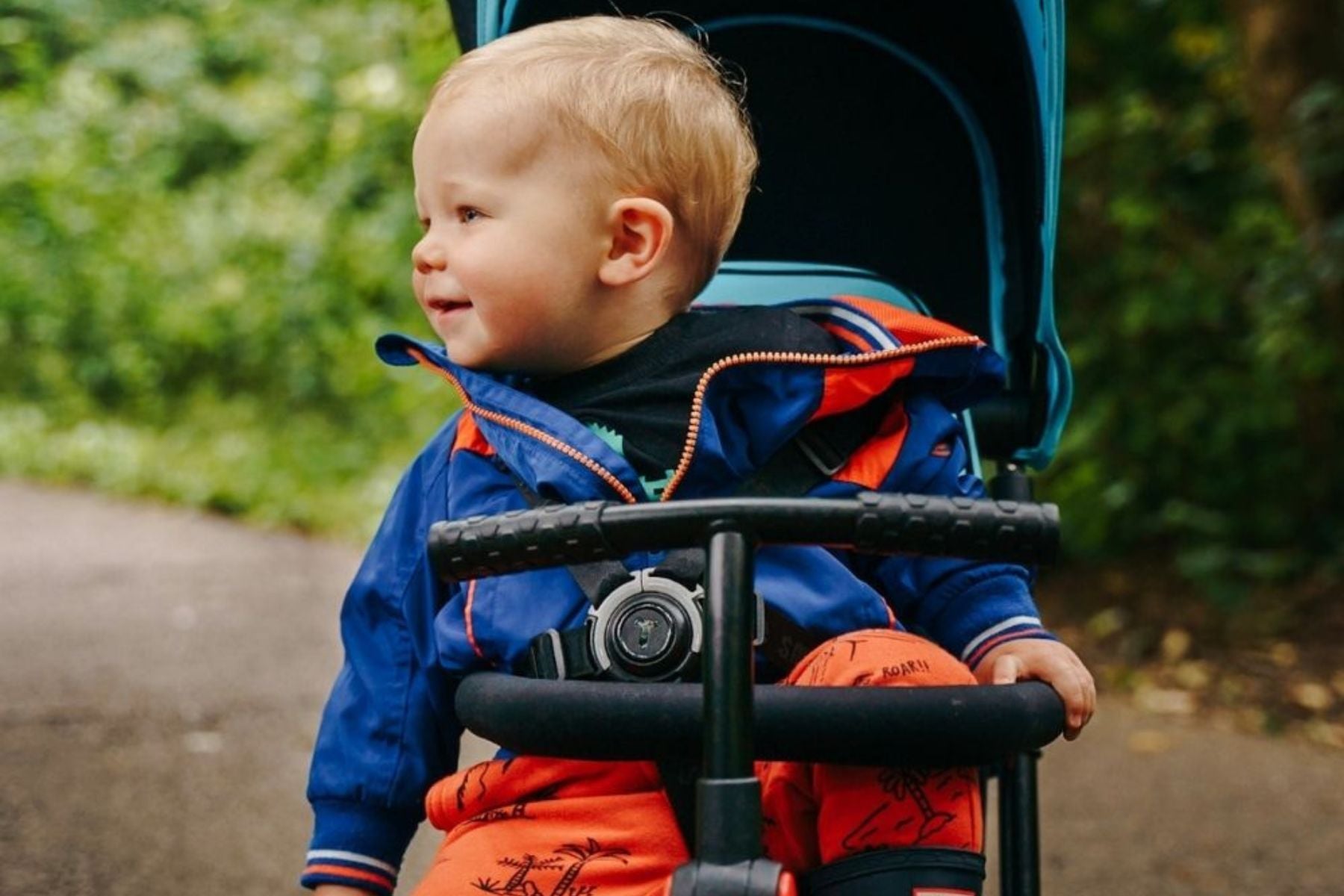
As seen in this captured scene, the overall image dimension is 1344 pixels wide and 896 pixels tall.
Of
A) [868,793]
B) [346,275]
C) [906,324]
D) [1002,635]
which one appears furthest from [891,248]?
[346,275]

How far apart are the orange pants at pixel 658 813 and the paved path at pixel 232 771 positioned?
5.13 feet

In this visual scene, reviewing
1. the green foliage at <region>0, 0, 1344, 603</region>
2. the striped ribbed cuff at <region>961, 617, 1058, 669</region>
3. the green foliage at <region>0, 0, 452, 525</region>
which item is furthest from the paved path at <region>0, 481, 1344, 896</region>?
the green foliage at <region>0, 0, 452, 525</region>

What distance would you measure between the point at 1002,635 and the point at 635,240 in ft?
2.05

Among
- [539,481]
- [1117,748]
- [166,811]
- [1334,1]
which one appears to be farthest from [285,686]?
[1334,1]

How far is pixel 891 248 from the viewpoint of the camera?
258cm

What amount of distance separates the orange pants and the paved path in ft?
5.13

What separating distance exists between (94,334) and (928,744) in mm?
9701

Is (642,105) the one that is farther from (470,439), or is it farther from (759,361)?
(470,439)

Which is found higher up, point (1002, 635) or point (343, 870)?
point (1002, 635)

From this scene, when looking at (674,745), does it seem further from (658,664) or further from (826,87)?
(826,87)

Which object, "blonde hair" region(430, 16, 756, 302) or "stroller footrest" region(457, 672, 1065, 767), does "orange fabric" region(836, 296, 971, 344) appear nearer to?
"blonde hair" region(430, 16, 756, 302)

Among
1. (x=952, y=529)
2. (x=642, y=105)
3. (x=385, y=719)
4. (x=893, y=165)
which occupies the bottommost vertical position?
(x=385, y=719)

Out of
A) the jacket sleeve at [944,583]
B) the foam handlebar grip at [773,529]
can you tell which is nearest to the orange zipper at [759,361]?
the jacket sleeve at [944,583]

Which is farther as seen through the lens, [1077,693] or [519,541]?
[1077,693]
